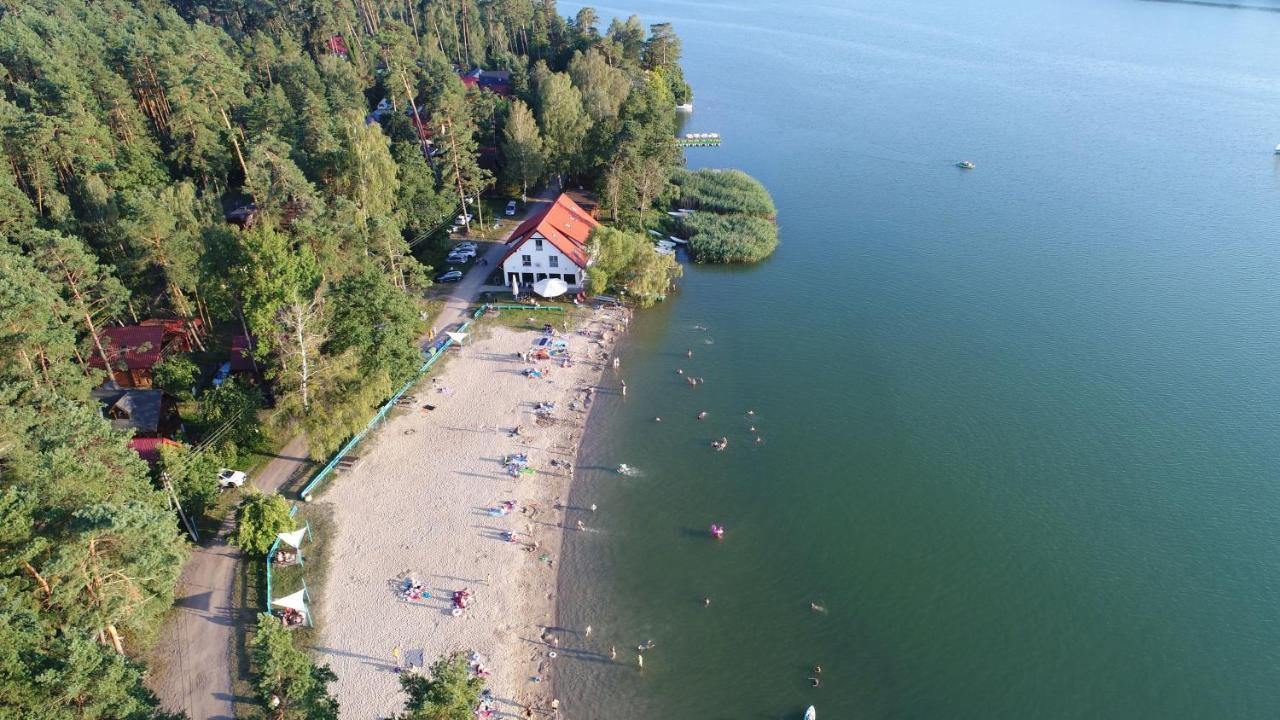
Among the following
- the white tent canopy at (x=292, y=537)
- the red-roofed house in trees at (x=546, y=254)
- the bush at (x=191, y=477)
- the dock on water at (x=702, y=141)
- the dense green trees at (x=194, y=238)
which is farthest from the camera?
the dock on water at (x=702, y=141)

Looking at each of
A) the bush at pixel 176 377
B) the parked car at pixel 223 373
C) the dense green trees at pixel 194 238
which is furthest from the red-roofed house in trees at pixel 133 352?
the parked car at pixel 223 373

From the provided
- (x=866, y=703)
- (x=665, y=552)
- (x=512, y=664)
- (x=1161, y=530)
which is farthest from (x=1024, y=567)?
(x=512, y=664)

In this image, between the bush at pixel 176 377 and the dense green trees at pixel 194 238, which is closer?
the dense green trees at pixel 194 238

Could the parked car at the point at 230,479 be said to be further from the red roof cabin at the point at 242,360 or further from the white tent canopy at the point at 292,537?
the red roof cabin at the point at 242,360

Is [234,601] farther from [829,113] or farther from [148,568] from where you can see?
[829,113]

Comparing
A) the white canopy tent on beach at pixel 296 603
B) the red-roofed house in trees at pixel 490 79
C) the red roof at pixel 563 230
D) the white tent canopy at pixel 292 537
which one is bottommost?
the white canopy tent on beach at pixel 296 603

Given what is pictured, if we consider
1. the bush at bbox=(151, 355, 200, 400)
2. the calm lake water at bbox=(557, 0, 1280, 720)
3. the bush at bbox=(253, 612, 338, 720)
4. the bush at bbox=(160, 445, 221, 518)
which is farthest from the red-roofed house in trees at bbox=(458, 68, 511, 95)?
the bush at bbox=(253, 612, 338, 720)
